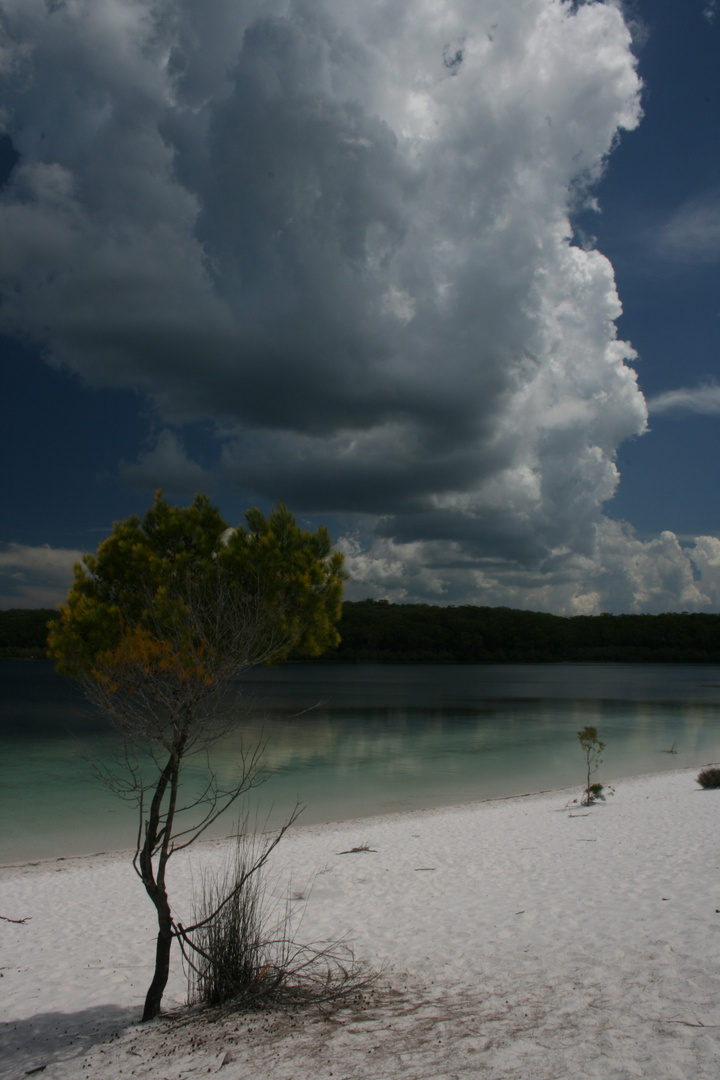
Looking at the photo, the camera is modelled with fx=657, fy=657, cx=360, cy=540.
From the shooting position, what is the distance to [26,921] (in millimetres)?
8867

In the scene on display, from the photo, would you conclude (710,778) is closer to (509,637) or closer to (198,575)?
(198,575)

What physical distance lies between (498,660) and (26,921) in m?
173

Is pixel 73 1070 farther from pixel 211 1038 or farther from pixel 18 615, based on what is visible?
pixel 18 615

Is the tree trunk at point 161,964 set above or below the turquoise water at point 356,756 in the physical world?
above

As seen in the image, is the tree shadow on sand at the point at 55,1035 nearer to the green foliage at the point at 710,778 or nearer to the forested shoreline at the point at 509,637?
the green foliage at the point at 710,778

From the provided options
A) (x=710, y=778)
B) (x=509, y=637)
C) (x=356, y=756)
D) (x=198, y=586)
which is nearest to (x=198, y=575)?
(x=198, y=586)

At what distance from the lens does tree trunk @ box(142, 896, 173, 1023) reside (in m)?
5.23

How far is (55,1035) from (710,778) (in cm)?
1744

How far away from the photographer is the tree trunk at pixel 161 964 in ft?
17.2

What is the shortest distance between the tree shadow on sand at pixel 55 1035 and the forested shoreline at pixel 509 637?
497 ft

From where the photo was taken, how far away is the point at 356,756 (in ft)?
91.4

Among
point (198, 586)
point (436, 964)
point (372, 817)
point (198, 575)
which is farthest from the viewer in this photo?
point (372, 817)

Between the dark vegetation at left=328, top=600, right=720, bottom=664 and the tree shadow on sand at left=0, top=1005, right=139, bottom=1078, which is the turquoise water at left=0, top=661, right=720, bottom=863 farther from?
the dark vegetation at left=328, top=600, right=720, bottom=664

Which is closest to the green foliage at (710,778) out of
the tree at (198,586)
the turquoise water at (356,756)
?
the turquoise water at (356,756)
